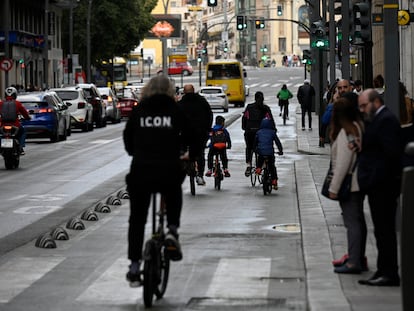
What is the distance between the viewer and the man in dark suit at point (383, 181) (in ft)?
38.7

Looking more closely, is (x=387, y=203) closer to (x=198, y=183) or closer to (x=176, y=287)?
(x=176, y=287)

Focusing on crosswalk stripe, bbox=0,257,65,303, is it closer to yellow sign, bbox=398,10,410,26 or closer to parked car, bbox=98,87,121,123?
yellow sign, bbox=398,10,410,26

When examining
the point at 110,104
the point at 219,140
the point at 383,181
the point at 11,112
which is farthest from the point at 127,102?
the point at 383,181

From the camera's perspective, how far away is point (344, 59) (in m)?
35.3

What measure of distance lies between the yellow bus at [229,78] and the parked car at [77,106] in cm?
3663

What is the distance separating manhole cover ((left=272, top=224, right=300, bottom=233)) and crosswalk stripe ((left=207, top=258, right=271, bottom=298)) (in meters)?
2.98

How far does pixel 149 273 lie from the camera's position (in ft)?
36.2

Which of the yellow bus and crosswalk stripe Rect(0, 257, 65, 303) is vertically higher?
the yellow bus

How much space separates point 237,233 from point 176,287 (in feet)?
15.4

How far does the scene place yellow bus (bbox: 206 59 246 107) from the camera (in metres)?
90.1

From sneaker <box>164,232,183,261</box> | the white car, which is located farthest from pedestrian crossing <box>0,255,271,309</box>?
the white car

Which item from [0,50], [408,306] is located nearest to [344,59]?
[408,306]

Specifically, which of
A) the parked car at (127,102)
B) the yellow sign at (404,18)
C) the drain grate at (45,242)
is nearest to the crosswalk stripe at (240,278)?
the drain grate at (45,242)

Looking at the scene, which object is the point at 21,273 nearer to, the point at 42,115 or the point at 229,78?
the point at 42,115
